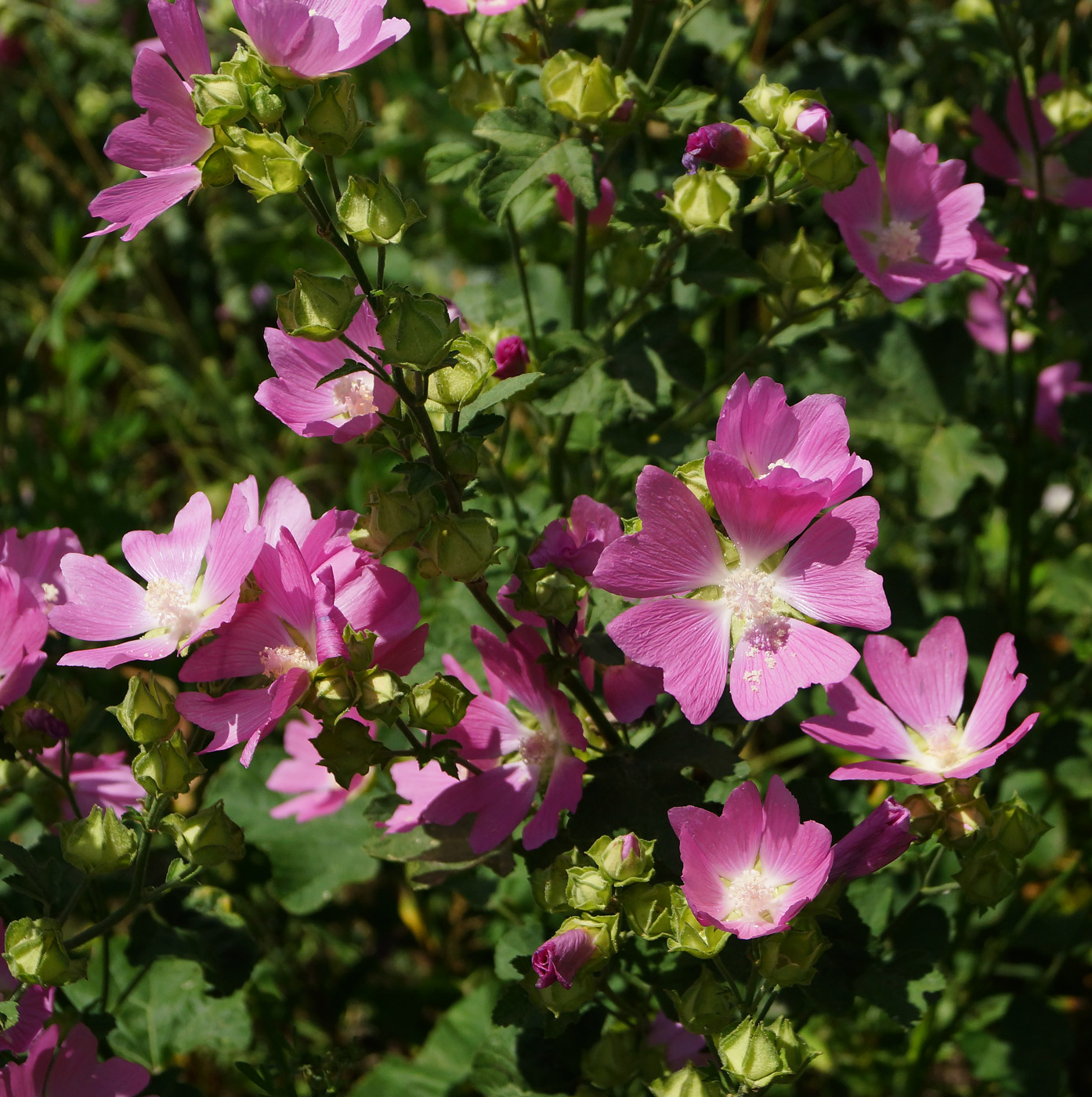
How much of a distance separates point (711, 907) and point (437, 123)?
214cm

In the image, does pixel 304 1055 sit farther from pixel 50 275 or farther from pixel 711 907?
pixel 50 275

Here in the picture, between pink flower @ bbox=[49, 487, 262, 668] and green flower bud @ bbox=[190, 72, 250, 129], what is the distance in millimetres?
360

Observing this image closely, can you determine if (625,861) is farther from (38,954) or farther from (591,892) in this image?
(38,954)

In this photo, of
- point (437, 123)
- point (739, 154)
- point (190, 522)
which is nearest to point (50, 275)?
point (437, 123)

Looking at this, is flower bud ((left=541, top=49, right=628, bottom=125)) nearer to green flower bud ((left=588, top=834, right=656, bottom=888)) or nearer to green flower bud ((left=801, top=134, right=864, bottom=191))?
green flower bud ((left=801, top=134, right=864, bottom=191))

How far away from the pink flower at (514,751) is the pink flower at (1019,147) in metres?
1.15

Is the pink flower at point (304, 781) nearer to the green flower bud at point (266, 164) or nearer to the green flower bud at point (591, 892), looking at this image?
the green flower bud at point (591, 892)

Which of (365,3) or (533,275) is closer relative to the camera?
(365,3)

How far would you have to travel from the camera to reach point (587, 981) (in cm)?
107

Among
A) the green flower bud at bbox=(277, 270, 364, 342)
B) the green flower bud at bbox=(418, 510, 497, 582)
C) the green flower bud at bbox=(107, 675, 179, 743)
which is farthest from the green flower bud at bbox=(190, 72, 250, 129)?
the green flower bud at bbox=(107, 675, 179, 743)

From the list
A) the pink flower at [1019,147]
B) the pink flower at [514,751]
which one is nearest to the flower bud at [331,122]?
the pink flower at [514,751]

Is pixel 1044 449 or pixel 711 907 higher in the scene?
pixel 711 907

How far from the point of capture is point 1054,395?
2.12m

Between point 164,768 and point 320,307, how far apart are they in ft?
1.56
